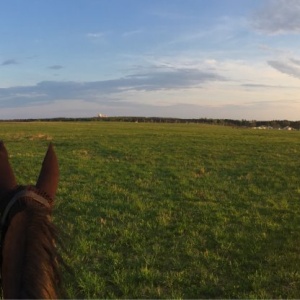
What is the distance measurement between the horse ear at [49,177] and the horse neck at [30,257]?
30 centimetres

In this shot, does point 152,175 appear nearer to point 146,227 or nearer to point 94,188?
point 94,188

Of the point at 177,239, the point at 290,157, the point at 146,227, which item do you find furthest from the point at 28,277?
the point at 290,157

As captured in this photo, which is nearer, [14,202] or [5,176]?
[14,202]

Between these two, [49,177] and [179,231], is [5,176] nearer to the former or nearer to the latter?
[49,177]

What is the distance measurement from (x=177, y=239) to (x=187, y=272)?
1.60 meters

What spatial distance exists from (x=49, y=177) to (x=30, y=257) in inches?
23.5

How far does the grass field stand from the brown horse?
195 mm

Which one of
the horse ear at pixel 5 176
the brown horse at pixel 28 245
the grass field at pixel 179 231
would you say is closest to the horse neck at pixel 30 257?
the brown horse at pixel 28 245

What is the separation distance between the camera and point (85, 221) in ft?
30.5

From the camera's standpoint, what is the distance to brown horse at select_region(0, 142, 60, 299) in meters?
1.65

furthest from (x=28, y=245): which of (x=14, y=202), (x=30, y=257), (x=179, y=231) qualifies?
(x=179, y=231)

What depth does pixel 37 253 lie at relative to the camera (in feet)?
5.61

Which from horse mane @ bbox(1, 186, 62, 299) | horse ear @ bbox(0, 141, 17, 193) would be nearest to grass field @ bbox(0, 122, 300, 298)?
horse mane @ bbox(1, 186, 62, 299)

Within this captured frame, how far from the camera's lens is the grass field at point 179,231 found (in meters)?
6.12
